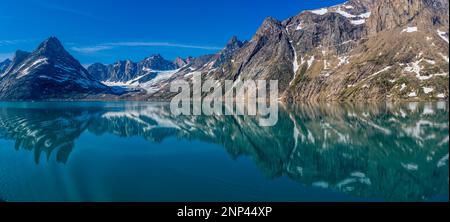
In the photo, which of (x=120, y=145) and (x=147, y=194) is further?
(x=120, y=145)

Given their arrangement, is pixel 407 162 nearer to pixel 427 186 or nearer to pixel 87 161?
pixel 427 186

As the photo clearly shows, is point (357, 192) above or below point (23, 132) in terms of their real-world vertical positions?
below

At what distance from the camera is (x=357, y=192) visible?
127 feet

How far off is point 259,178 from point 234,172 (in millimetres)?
4931

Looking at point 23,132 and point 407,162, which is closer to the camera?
point 407,162

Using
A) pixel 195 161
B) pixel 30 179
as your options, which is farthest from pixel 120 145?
pixel 30 179

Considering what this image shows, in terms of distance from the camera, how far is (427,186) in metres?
38.3
